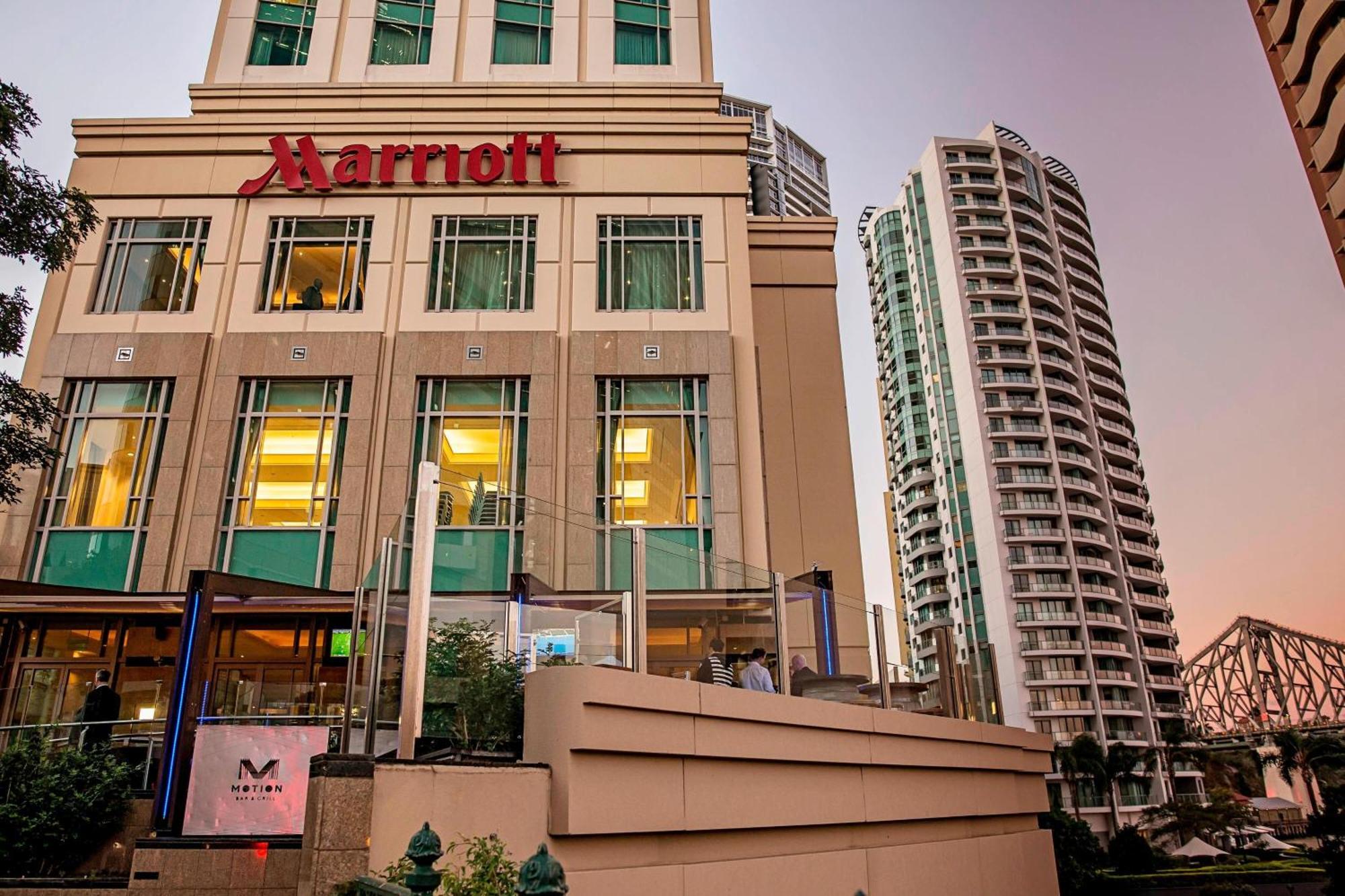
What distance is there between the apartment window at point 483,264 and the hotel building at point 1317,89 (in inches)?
724

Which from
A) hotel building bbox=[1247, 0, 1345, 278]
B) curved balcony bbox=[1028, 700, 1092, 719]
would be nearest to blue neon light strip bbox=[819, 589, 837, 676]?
hotel building bbox=[1247, 0, 1345, 278]

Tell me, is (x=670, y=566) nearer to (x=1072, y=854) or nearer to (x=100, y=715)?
(x=100, y=715)

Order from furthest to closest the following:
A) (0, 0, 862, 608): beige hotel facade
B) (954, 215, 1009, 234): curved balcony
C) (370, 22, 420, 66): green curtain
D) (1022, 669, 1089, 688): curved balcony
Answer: (954, 215, 1009, 234): curved balcony → (1022, 669, 1089, 688): curved balcony → (370, 22, 420, 66): green curtain → (0, 0, 862, 608): beige hotel facade

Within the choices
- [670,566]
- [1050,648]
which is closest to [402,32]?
[670,566]

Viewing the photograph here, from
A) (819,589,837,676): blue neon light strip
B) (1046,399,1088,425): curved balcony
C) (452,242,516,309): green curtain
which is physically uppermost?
(1046,399,1088,425): curved balcony

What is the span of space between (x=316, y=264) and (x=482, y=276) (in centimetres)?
349

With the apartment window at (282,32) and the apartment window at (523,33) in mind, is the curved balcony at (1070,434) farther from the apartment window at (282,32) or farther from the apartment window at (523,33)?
the apartment window at (282,32)

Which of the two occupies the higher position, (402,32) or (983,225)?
(983,225)

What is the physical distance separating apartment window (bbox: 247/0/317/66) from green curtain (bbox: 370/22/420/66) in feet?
5.16

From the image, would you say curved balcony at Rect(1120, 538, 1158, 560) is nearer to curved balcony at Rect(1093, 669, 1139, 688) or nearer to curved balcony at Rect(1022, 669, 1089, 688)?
curved balcony at Rect(1093, 669, 1139, 688)

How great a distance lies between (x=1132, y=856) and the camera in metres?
37.0

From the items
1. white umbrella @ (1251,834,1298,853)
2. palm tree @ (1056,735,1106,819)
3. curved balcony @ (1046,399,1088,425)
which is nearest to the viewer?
white umbrella @ (1251,834,1298,853)

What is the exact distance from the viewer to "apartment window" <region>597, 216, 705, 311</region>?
19.6 m

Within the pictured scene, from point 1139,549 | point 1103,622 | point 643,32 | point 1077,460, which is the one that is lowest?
point 1103,622
